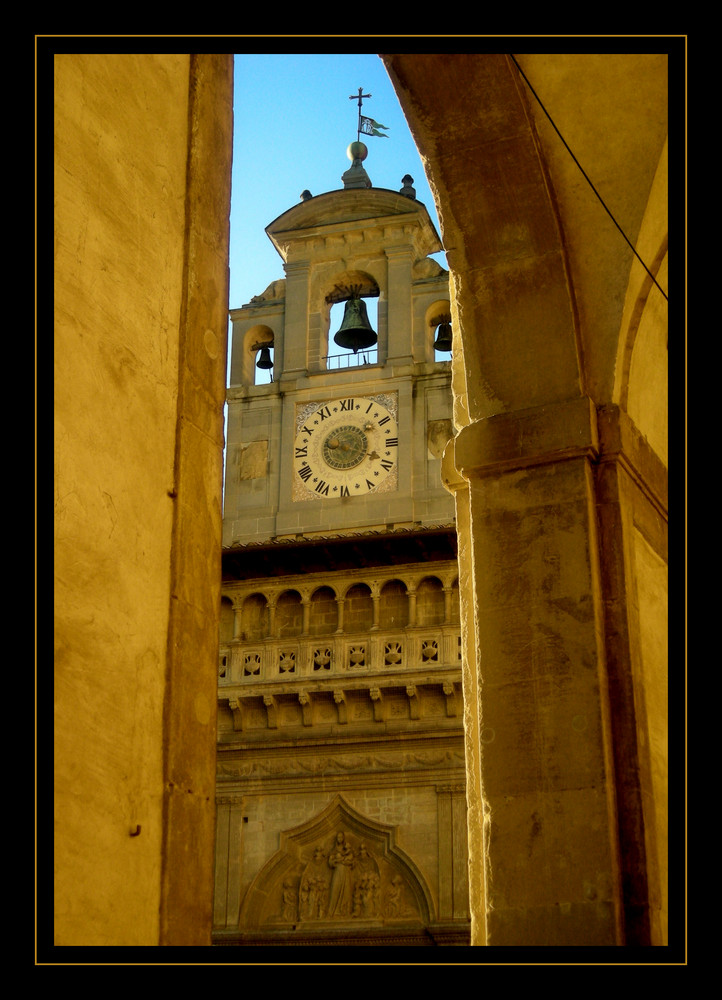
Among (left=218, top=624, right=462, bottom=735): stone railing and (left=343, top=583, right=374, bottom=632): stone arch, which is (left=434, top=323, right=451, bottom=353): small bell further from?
(left=218, top=624, right=462, bottom=735): stone railing

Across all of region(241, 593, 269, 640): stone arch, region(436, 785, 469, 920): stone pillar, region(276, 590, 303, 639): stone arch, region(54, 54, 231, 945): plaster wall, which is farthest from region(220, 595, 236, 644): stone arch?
region(54, 54, 231, 945): plaster wall

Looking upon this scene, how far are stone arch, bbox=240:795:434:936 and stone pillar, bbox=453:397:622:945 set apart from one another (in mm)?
14687

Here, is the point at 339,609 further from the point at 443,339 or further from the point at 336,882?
the point at 443,339

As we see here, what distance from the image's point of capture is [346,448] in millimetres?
23750

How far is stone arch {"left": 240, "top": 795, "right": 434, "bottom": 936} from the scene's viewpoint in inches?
811

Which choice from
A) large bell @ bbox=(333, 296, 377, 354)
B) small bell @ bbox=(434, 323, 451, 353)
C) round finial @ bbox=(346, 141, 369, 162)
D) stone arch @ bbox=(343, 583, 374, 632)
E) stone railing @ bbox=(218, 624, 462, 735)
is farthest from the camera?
round finial @ bbox=(346, 141, 369, 162)

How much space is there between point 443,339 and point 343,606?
478 centimetres

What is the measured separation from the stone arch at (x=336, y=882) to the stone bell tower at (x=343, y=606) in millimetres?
23

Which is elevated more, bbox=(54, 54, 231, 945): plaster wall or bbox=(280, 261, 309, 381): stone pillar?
bbox=(280, 261, 309, 381): stone pillar

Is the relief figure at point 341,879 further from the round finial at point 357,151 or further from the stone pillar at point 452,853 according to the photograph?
the round finial at point 357,151

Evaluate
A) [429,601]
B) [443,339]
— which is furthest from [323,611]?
[443,339]

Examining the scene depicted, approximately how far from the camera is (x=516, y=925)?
5.54 meters

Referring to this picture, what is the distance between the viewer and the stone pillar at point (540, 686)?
18.1 feet
